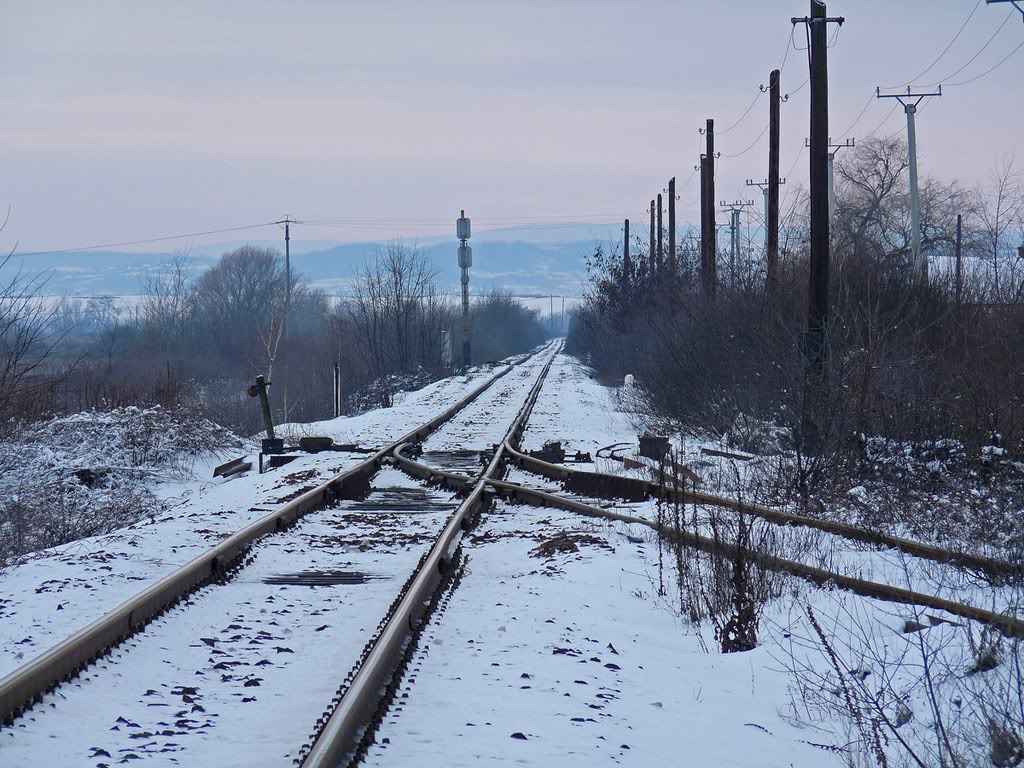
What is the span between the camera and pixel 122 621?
6.45 m

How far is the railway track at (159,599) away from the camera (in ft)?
17.4

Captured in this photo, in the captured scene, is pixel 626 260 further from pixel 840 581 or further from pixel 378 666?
pixel 378 666

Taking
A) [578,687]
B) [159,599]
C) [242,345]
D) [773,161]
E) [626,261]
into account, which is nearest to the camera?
[578,687]

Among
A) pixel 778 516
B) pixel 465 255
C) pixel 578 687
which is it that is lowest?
pixel 578 687

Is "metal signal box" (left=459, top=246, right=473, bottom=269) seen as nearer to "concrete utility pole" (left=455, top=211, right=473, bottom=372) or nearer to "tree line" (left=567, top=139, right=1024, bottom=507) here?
"concrete utility pole" (left=455, top=211, right=473, bottom=372)

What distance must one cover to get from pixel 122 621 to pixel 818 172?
13.3 meters

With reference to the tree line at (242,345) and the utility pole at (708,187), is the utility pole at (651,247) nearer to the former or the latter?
the utility pole at (708,187)

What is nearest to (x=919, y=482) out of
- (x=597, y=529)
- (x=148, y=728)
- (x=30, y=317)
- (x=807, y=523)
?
(x=807, y=523)

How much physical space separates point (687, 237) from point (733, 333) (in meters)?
22.3

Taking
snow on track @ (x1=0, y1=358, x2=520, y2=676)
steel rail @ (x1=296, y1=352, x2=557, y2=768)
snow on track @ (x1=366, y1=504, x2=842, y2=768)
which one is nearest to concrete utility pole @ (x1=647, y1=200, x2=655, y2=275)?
snow on track @ (x1=0, y1=358, x2=520, y2=676)

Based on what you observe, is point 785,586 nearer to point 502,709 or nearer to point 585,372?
point 502,709

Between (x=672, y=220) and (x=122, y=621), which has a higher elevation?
(x=672, y=220)

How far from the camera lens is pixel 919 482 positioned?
38.8 feet

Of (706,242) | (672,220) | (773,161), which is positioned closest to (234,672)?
(773,161)
